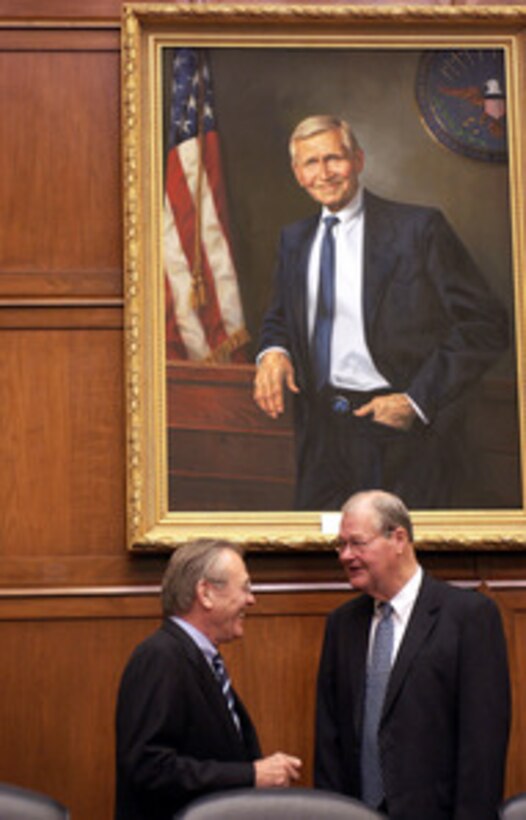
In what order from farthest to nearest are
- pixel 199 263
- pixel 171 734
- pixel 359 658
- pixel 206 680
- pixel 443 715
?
pixel 199 263, pixel 359 658, pixel 443 715, pixel 206 680, pixel 171 734

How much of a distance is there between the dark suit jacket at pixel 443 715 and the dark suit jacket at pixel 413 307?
131 centimetres

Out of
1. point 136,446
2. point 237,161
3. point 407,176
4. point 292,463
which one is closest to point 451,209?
point 407,176

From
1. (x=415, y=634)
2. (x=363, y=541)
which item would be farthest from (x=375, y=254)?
(x=415, y=634)

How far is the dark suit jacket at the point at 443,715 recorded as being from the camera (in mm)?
4383

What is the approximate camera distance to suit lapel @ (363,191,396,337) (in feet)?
19.0

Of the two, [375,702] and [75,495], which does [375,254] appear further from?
[375,702]

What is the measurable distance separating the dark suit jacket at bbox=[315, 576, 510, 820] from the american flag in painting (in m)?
1.58

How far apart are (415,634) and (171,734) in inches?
37.4

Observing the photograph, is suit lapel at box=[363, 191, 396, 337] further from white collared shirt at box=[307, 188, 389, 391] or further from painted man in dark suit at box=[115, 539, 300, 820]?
painted man in dark suit at box=[115, 539, 300, 820]

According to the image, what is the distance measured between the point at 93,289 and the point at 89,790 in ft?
6.72

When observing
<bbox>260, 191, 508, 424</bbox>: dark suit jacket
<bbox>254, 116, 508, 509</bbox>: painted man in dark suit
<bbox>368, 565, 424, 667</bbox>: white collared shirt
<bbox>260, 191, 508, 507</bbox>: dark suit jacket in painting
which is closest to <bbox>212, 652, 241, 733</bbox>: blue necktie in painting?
<bbox>368, 565, 424, 667</bbox>: white collared shirt

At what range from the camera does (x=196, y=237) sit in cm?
577

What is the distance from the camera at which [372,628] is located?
4.77m

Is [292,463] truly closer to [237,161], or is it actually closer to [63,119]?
[237,161]
